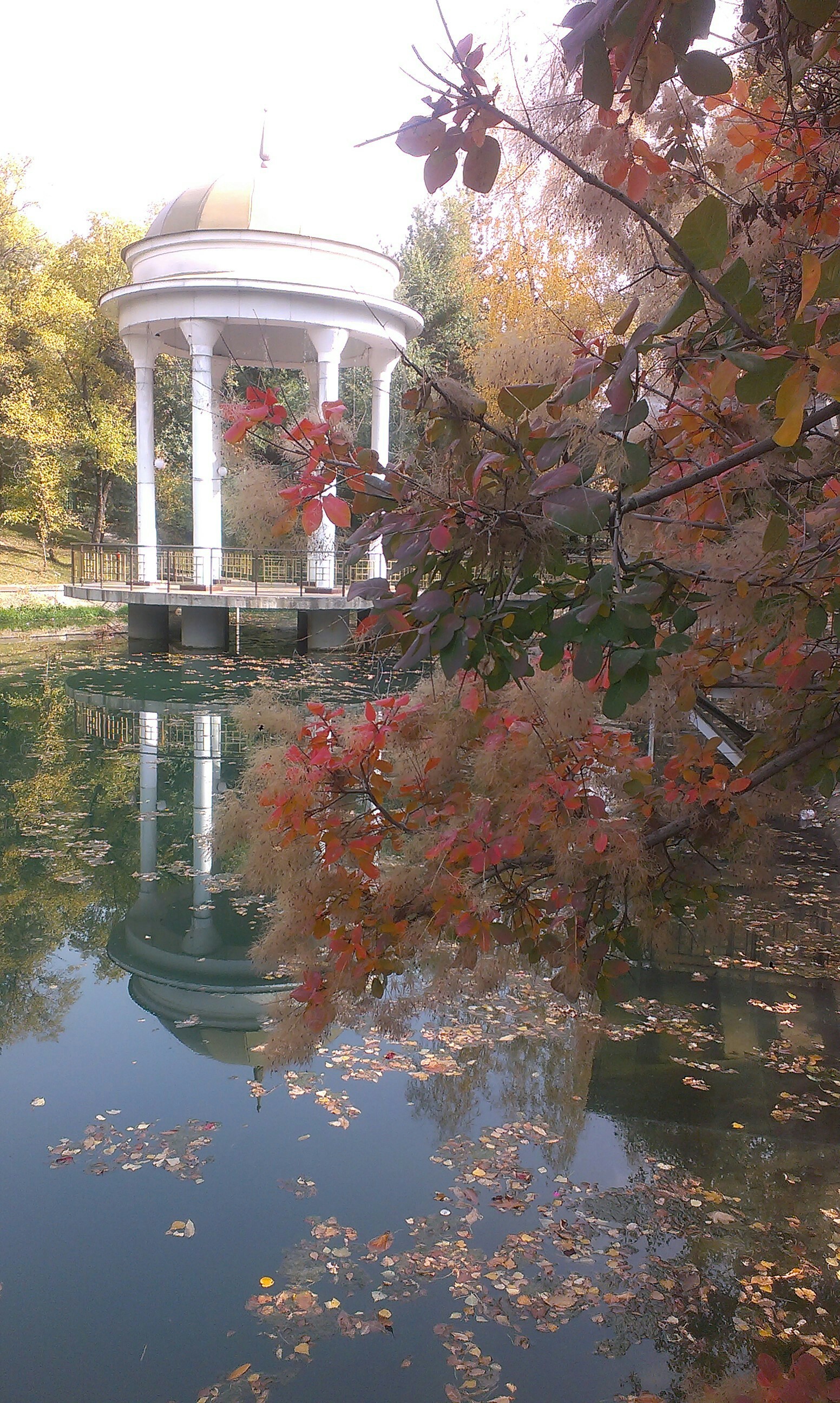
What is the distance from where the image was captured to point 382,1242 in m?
3.04

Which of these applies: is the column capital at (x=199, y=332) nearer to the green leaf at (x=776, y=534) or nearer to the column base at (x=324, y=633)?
the column base at (x=324, y=633)

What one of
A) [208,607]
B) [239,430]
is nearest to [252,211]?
[208,607]

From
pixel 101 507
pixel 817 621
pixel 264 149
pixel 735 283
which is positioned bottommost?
pixel 817 621

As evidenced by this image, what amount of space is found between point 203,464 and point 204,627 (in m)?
2.79

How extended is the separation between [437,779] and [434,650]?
193 centimetres

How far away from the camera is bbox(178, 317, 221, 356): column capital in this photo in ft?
55.4

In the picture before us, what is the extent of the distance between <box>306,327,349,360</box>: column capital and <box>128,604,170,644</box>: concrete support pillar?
5.26 metres

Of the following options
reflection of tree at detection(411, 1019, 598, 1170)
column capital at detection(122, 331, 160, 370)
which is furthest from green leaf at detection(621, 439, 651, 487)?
column capital at detection(122, 331, 160, 370)

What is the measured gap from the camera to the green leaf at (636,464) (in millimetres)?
1387

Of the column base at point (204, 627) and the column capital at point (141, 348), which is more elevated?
the column capital at point (141, 348)

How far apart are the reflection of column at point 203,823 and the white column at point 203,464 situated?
616cm

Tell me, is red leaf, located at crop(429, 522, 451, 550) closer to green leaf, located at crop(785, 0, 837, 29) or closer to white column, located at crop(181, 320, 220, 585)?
green leaf, located at crop(785, 0, 837, 29)

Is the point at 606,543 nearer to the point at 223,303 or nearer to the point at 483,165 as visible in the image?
the point at 483,165

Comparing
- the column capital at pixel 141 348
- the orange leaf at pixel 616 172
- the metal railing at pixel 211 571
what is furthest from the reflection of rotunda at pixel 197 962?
the column capital at pixel 141 348
